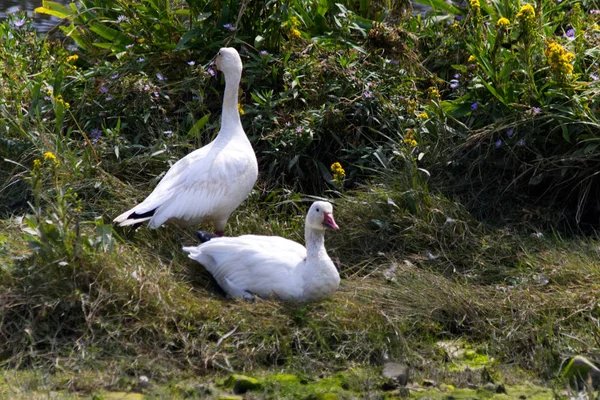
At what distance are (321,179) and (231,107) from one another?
0.86 metres

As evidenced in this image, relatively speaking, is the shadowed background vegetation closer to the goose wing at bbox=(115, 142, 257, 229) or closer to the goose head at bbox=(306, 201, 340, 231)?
the goose wing at bbox=(115, 142, 257, 229)

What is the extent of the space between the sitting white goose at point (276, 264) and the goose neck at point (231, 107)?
3.03 feet

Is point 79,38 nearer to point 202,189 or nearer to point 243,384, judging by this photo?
point 202,189

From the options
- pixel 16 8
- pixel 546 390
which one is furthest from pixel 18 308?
pixel 16 8

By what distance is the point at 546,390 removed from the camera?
446 centimetres

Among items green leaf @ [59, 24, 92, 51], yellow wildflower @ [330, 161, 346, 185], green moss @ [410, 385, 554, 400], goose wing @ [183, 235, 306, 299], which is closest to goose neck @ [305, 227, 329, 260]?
goose wing @ [183, 235, 306, 299]

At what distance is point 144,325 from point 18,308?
608 millimetres

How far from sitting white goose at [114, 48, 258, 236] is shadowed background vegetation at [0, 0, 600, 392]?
0.62ft

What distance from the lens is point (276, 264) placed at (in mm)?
5312

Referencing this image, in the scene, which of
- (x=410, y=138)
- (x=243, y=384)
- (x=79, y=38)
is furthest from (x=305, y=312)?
(x=79, y=38)

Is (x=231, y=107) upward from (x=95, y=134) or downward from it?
upward

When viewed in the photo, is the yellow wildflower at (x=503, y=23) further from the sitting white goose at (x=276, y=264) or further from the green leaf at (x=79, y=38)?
the green leaf at (x=79, y=38)

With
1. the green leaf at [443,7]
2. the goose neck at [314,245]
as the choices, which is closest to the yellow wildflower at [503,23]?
the green leaf at [443,7]

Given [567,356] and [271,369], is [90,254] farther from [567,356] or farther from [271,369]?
[567,356]
